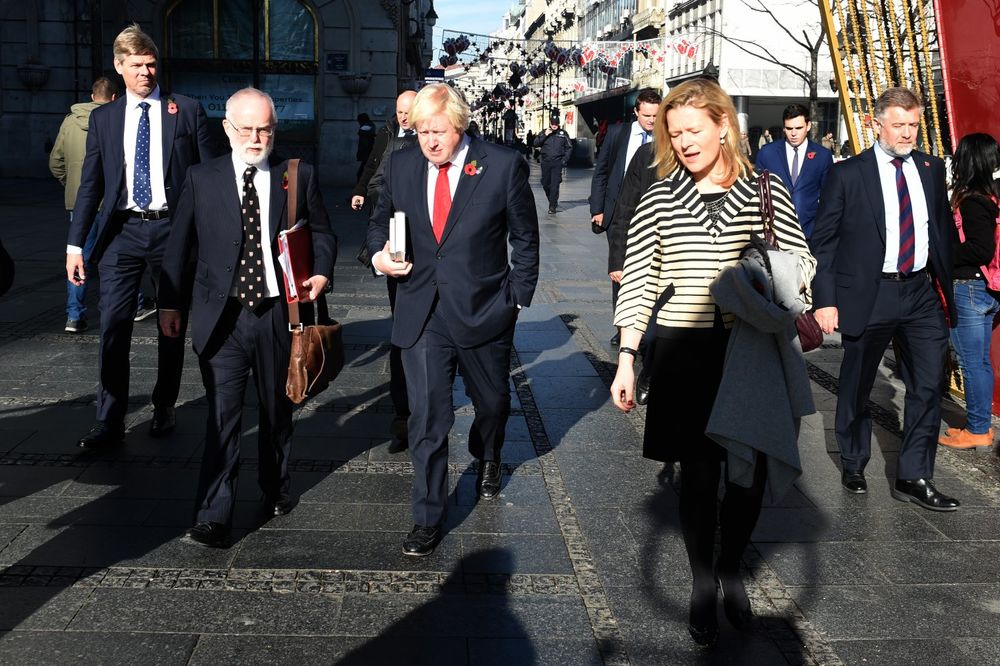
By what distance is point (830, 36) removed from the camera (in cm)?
724

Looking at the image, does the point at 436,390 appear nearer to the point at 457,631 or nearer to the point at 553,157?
the point at 457,631

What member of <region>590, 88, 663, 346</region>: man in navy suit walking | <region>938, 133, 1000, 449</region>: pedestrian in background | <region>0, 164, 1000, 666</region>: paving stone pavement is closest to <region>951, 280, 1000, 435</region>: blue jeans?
<region>938, 133, 1000, 449</region>: pedestrian in background

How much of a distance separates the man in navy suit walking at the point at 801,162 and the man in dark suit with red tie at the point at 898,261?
3769 mm

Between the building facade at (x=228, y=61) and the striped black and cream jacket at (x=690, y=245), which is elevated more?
the building facade at (x=228, y=61)

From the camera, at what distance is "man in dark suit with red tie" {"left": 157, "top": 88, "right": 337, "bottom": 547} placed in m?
4.82

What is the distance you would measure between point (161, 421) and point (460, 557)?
2471 mm

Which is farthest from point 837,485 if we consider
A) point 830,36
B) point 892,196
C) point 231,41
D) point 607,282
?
point 231,41

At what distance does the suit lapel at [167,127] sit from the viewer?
6.09 m

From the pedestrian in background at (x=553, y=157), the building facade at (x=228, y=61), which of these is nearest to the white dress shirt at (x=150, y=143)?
the pedestrian in background at (x=553, y=157)

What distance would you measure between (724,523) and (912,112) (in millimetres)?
2352

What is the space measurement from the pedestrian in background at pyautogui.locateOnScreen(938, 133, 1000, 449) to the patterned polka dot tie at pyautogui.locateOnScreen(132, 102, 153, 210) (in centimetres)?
421

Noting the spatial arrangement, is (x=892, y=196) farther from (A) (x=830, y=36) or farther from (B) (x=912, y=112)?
(A) (x=830, y=36)

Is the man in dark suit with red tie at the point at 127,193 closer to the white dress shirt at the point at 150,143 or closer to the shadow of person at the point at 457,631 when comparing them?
the white dress shirt at the point at 150,143

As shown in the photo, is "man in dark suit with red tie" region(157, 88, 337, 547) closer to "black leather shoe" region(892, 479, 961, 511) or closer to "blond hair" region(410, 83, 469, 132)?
"blond hair" region(410, 83, 469, 132)
